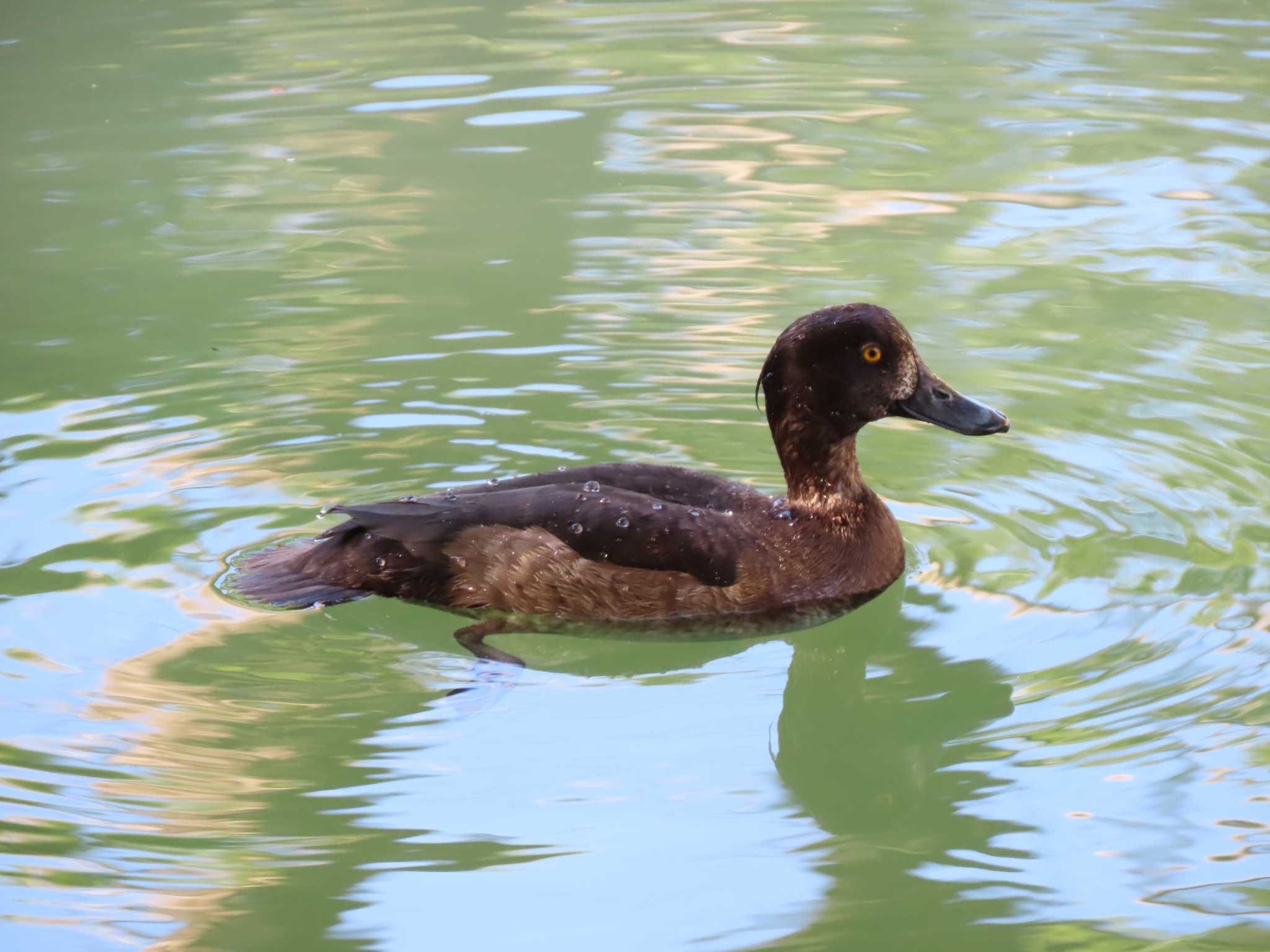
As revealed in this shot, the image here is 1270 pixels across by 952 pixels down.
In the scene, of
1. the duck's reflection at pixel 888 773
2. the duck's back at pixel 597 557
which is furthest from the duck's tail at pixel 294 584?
the duck's reflection at pixel 888 773

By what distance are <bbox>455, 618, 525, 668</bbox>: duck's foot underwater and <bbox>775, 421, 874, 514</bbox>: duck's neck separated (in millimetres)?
1112

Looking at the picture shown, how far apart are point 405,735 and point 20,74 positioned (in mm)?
10072

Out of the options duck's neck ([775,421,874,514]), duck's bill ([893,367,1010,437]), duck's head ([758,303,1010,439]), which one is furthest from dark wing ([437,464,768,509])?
duck's bill ([893,367,1010,437])

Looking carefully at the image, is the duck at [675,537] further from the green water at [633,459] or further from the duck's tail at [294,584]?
the green water at [633,459]

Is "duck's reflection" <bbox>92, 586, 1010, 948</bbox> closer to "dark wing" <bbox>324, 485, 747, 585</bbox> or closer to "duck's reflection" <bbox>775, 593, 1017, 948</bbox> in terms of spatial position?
"duck's reflection" <bbox>775, 593, 1017, 948</bbox>

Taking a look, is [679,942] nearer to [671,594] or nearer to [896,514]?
[671,594]

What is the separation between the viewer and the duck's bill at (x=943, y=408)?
5.71 m

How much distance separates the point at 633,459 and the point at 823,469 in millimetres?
1010

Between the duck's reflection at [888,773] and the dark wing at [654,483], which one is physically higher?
the dark wing at [654,483]

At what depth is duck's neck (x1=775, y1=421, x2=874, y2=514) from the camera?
5742 mm

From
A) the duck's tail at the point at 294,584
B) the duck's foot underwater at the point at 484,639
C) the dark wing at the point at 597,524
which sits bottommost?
the duck's foot underwater at the point at 484,639

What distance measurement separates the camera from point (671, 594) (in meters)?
5.38

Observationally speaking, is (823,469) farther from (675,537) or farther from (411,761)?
(411,761)

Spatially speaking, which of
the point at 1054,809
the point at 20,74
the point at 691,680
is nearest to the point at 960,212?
the point at 691,680
